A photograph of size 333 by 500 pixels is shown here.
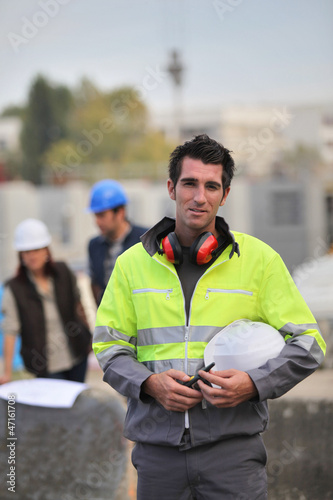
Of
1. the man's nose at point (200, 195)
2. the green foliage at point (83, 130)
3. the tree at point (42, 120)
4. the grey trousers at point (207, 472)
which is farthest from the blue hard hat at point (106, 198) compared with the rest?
the tree at point (42, 120)

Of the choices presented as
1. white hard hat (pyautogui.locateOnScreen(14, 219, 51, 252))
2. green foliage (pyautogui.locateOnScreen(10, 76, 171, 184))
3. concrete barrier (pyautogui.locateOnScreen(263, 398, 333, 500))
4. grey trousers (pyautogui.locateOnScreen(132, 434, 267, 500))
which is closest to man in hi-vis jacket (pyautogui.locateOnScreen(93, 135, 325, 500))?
grey trousers (pyautogui.locateOnScreen(132, 434, 267, 500))

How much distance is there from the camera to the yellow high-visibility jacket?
2.34 meters

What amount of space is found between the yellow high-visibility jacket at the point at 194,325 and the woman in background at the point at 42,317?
2315mm

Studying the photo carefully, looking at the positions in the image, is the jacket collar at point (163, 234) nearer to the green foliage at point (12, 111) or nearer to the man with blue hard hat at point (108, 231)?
the man with blue hard hat at point (108, 231)

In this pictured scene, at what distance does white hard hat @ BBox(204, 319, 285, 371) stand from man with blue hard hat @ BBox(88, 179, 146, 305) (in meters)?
2.67

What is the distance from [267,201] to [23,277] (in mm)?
32349

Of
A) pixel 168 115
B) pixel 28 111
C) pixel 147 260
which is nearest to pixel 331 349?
pixel 147 260

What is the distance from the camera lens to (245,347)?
2.28 metres

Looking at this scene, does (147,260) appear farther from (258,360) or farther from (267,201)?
(267,201)

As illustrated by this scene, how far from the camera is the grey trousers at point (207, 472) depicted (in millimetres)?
2346

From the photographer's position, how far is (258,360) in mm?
2299

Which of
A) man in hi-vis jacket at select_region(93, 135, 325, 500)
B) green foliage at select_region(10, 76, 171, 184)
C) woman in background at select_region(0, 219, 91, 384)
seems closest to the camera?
man in hi-vis jacket at select_region(93, 135, 325, 500)

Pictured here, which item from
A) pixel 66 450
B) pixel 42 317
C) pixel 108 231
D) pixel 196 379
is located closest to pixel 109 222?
pixel 108 231

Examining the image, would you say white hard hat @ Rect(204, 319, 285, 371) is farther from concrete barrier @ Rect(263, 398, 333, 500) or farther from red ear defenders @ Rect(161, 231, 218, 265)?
concrete barrier @ Rect(263, 398, 333, 500)
